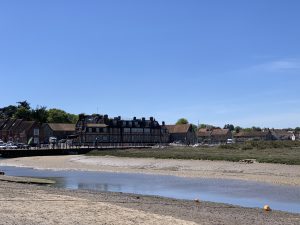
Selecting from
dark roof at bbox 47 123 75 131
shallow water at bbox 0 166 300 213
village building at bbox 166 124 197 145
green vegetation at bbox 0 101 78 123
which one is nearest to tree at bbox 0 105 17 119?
green vegetation at bbox 0 101 78 123

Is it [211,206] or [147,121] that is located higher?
[147,121]

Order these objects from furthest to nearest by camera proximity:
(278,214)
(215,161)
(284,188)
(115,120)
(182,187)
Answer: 1. (115,120)
2. (215,161)
3. (182,187)
4. (284,188)
5. (278,214)

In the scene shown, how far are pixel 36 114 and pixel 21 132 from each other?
2904cm

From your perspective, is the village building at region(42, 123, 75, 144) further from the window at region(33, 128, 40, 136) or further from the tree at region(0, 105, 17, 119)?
the tree at region(0, 105, 17, 119)

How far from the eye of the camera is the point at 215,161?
195 feet

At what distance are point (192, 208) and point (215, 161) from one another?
39.3m

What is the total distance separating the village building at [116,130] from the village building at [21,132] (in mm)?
11808

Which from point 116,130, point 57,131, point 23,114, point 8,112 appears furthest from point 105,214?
point 8,112

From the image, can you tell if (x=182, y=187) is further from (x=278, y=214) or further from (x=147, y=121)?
(x=147, y=121)

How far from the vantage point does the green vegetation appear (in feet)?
518

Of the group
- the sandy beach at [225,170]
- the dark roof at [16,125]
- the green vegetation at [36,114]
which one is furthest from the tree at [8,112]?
the sandy beach at [225,170]

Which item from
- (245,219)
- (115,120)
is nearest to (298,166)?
(245,219)

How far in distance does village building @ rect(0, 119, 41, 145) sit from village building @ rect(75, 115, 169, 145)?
1181cm

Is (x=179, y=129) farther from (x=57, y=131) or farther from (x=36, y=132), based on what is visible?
(x=36, y=132)
